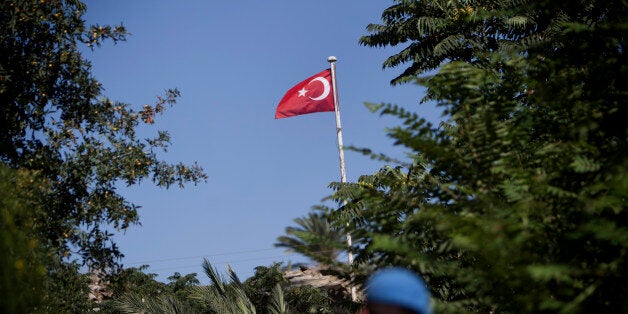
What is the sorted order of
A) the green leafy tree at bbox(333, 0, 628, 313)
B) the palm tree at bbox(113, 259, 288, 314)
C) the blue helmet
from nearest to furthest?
the blue helmet
the green leafy tree at bbox(333, 0, 628, 313)
the palm tree at bbox(113, 259, 288, 314)

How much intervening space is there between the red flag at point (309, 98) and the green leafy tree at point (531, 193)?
17.0 m

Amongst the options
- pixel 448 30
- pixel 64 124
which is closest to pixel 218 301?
pixel 64 124

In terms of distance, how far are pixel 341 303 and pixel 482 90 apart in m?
5.07

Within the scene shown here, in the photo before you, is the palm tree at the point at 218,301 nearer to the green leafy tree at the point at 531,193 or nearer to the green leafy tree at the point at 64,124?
the green leafy tree at the point at 64,124

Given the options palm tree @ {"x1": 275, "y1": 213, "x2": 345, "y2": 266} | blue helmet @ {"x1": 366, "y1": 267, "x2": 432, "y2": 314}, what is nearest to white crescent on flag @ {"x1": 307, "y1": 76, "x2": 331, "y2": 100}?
palm tree @ {"x1": 275, "y1": 213, "x2": 345, "y2": 266}

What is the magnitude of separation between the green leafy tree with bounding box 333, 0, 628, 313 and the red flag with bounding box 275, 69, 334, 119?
668 inches

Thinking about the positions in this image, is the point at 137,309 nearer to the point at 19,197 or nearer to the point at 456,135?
the point at 19,197

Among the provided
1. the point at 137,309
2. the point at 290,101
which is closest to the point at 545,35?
the point at 290,101

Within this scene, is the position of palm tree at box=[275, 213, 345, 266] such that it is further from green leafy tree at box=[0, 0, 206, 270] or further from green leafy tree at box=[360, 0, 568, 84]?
green leafy tree at box=[360, 0, 568, 84]

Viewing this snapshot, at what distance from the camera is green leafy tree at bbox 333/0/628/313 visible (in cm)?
288

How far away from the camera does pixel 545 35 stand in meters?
20.0

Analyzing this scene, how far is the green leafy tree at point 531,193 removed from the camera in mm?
2883

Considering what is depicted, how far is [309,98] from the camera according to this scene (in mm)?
21359

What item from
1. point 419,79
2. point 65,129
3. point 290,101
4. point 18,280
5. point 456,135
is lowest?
point 18,280
